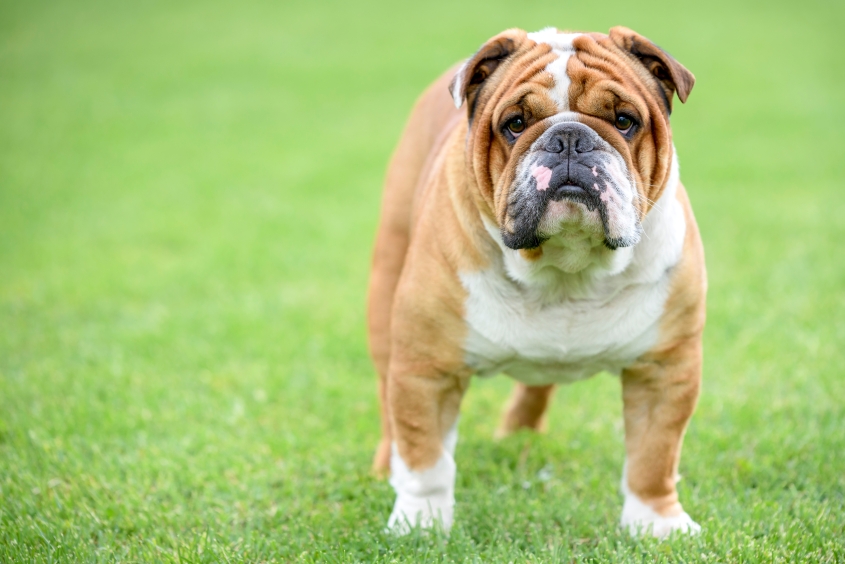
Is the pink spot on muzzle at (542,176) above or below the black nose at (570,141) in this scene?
below

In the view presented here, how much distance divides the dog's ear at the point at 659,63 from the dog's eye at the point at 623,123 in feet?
0.64

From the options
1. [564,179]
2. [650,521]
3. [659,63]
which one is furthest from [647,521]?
[659,63]

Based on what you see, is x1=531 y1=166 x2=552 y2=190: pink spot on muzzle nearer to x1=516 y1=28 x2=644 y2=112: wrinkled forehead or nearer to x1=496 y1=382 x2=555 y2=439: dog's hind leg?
x1=516 y1=28 x2=644 y2=112: wrinkled forehead

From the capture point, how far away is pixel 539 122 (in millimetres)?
3049

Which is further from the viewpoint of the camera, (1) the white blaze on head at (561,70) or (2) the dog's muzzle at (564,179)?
(1) the white blaze on head at (561,70)

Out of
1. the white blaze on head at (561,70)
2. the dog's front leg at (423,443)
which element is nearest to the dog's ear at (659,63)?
the white blaze on head at (561,70)

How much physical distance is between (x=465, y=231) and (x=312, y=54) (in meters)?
14.2

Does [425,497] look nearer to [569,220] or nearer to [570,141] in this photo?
[569,220]

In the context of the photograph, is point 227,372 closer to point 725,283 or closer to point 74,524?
point 74,524

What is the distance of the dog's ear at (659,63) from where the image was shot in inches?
122

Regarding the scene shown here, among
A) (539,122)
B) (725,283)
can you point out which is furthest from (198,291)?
(539,122)

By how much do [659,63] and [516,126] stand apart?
1.84 feet

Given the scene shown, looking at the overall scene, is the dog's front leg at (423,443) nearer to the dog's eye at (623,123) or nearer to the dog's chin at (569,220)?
the dog's chin at (569,220)

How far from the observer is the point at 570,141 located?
2.91 meters
